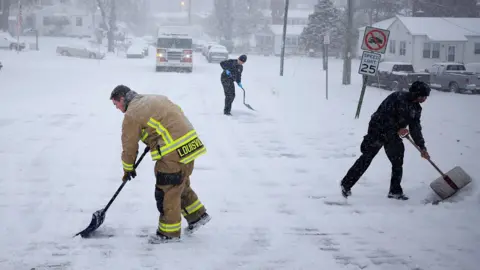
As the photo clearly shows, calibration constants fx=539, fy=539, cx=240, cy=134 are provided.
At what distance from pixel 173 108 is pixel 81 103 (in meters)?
12.6

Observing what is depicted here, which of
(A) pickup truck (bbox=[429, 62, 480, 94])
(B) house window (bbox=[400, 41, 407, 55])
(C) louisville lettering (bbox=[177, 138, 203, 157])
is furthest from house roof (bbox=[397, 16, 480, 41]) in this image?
(C) louisville lettering (bbox=[177, 138, 203, 157])

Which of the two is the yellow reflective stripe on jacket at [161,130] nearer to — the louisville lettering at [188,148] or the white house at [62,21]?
the louisville lettering at [188,148]

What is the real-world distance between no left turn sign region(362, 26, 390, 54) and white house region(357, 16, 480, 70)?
2842cm

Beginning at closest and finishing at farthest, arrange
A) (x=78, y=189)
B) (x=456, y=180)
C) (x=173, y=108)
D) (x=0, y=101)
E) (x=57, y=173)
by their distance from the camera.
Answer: (x=173, y=108)
(x=456, y=180)
(x=78, y=189)
(x=57, y=173)
(x=0, y=101)

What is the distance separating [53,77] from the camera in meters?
26.7

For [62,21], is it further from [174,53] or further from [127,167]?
[127,167]

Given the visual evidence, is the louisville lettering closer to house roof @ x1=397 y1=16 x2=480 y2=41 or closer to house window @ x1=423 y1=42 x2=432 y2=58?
house roof @ x1=397 y1=16 x2=480 y2=41

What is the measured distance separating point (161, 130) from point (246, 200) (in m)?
2.47

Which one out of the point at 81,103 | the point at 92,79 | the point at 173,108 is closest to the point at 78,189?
the point at 173,108

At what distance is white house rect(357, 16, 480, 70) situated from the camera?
4006 cm

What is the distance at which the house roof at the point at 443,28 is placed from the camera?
40.1m

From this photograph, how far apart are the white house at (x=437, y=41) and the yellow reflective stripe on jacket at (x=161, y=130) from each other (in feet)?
124

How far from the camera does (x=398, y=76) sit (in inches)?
1062

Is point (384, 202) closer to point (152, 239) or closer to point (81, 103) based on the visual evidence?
point (152, 239)
